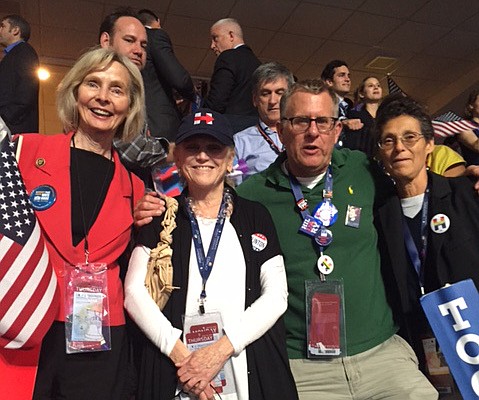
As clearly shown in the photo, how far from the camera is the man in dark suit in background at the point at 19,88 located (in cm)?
396

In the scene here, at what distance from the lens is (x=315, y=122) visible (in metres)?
2.37

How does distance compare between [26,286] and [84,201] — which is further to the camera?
[84,201]

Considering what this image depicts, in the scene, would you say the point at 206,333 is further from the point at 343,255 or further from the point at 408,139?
the point at 408,139

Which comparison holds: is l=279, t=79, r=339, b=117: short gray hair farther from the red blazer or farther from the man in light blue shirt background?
the red blazer

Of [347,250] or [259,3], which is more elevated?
[259,3]

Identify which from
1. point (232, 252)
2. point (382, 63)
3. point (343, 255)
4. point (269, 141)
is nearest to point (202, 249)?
point (232, 252)

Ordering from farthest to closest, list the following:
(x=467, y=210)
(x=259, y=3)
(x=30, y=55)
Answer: (x=259, y=3) → (x=30, y=55) → (x=467, y=210)

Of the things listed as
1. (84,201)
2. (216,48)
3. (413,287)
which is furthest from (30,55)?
(413,287)

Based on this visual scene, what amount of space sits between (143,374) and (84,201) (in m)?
0.70

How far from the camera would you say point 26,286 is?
1.70 m

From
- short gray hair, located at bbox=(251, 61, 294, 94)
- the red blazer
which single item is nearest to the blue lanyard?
the red blazer

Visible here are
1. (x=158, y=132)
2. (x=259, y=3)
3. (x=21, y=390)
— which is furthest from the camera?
(x=259, y=3)

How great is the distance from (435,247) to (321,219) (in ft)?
1.73

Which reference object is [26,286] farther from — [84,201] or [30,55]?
[30,55]
